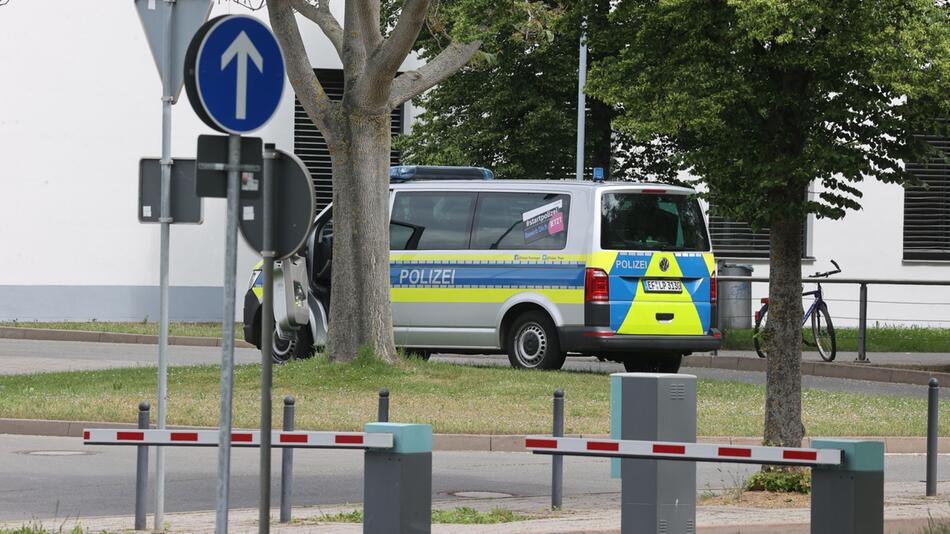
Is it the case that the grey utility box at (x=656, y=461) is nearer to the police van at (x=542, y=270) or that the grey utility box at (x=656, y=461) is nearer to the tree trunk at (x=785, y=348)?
the tree trunk at (x=785, y=348)

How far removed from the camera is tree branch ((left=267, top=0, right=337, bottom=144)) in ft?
59.7

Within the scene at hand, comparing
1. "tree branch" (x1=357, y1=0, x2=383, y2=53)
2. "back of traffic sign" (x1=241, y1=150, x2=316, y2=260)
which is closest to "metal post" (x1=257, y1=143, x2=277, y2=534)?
"back of traffic sign" (x1=241, y1=150, x2=316, y2=260)

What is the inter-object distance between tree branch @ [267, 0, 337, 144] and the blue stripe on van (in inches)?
89.0

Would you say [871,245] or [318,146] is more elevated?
[318,146]

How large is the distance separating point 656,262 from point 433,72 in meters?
3.30

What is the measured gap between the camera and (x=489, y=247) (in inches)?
783

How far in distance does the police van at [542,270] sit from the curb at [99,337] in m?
6.73

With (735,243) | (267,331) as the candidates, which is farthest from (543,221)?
(735,243)

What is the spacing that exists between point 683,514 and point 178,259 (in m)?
25.3

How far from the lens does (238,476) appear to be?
12.0 metres

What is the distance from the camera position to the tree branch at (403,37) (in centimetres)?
1703

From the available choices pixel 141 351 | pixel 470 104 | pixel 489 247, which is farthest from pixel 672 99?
pixel 470 104

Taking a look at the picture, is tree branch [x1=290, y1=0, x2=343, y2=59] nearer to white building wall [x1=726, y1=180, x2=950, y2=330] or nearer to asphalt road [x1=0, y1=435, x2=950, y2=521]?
asphalt road [x1=0, y1=435, x2=950, y2=521]

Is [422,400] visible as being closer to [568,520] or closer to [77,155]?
[568,520]
